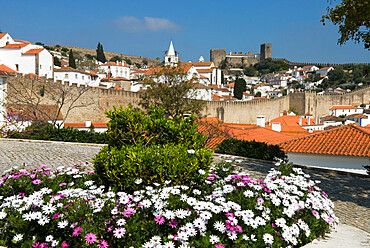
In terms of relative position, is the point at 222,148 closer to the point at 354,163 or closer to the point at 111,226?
the point at 354,163

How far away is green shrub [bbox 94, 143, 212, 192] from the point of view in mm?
4613

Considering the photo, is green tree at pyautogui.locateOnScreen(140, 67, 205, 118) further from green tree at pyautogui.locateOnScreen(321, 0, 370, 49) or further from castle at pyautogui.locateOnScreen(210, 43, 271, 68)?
castle at pyautogui.locateOnScreen(210, 43, 271, 68)

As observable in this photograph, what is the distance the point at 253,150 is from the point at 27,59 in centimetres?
4678

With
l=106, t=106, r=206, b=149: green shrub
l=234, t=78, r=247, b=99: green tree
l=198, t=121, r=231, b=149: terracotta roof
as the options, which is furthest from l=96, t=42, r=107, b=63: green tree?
l=106, t=106, r=206, b=149: green shrub

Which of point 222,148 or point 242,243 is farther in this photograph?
point 222,148

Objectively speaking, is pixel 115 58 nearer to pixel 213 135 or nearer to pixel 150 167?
pixel 213 135

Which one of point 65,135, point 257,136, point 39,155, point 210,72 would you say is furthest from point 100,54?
point 39,155

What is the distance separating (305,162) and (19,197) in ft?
33.9

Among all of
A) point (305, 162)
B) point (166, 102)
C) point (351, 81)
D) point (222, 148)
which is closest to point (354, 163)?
point (305, 162)

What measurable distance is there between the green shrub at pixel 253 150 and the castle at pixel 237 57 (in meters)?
129

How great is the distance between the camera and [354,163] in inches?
449

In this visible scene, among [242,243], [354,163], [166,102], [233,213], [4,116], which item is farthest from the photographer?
[166,102]

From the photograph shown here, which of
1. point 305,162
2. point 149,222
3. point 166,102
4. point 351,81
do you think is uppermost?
point 351,81

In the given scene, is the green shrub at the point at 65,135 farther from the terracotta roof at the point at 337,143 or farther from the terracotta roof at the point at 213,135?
the terracotta roof at the point at 337,143
